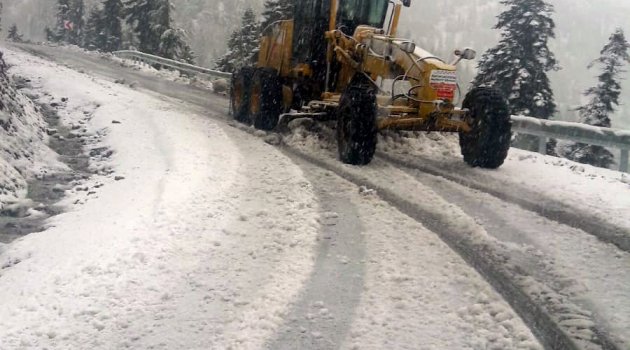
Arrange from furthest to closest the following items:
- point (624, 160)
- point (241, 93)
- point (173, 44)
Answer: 1. point (173, 44)
2. point (241, 93)
3. point (624, 160)

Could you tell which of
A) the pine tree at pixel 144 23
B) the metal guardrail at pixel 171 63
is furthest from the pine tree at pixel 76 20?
the metal guardrail at pixel 171 63

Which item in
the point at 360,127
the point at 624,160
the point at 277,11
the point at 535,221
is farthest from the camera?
the point at 277,11

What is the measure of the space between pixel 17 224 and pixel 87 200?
0.80 m

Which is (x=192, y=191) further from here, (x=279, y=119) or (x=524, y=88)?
(x=524, y=88)

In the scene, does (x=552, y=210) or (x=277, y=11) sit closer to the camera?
(x=552, y=210)

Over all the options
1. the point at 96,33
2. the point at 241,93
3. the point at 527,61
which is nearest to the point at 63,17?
the point at 96,33

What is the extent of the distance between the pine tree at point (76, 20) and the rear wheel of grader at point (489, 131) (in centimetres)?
6285

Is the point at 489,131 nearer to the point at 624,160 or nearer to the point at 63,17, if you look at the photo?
the point at 624,160

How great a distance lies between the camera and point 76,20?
64.3 metres

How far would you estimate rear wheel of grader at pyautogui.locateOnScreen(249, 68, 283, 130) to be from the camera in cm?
1097

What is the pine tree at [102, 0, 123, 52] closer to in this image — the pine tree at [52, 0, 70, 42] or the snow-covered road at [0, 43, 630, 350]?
the pine tree at [52, 0, 70, 42]

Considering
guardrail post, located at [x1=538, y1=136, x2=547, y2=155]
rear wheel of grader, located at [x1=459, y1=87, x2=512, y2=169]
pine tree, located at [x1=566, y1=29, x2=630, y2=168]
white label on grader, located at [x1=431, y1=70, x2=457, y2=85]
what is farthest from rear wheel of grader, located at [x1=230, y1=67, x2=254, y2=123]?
pine tree, located at [x1=566, y1=29, x2=630, y2=168]

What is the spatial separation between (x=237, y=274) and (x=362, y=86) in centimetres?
467

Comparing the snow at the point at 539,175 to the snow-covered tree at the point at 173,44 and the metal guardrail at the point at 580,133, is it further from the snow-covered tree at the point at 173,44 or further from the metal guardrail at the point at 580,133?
the snow-covered tree at the point at 173,44
